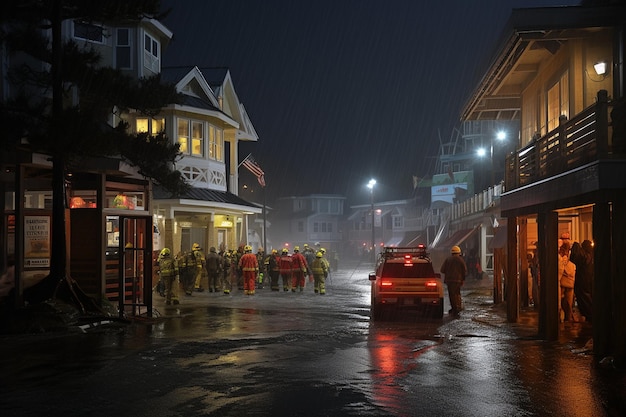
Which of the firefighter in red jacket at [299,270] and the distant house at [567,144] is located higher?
the distant house at [567,144]

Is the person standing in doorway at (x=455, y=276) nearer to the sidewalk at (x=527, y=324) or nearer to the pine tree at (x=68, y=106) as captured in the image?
the sidewalk at (x=527, y=324)

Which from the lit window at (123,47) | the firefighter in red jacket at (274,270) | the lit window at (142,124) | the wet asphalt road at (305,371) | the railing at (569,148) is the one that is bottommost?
the wet asphalt road at (305,371)

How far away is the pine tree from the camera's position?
44.8ft

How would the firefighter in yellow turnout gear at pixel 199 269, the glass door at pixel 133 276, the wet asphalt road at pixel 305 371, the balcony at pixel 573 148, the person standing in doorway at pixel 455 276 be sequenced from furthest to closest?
the firefighter in yellow turnout gear at pixel 199 269 < the person standing in doorway at pixel 455 276 < the glass door at pixel 133 276 < the balcony at pixel 573 148 < the wet asphalt road at pixel 305 371

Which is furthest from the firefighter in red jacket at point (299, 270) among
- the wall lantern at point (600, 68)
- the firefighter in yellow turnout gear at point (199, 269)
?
the wall lantern at point (600, 68)

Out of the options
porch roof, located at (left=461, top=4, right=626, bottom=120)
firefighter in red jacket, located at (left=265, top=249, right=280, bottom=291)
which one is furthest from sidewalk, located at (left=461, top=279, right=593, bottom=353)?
firefighter in red jacket, located at (left=265, top=249, right=280, bottom=291)

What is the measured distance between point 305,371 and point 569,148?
6290mm

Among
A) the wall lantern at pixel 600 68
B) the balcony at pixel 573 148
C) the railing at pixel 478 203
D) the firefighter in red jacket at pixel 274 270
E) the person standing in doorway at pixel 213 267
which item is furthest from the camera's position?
the railing at pixel 478 203

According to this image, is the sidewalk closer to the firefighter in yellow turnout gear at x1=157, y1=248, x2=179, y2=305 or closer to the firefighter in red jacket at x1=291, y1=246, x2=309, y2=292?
the firefighter in red jacket at x1=291, y1=246, x2=309, y2=292

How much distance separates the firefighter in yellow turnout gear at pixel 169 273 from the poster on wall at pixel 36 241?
508cm

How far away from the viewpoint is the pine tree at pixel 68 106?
13.7 meters

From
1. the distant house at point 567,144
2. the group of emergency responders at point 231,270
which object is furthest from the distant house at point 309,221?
the distant house at point 567,144

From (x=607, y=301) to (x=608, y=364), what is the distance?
92 centimetres

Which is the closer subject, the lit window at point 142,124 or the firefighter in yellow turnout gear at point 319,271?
the firefighter in yellow turnout gear at point 319,271
